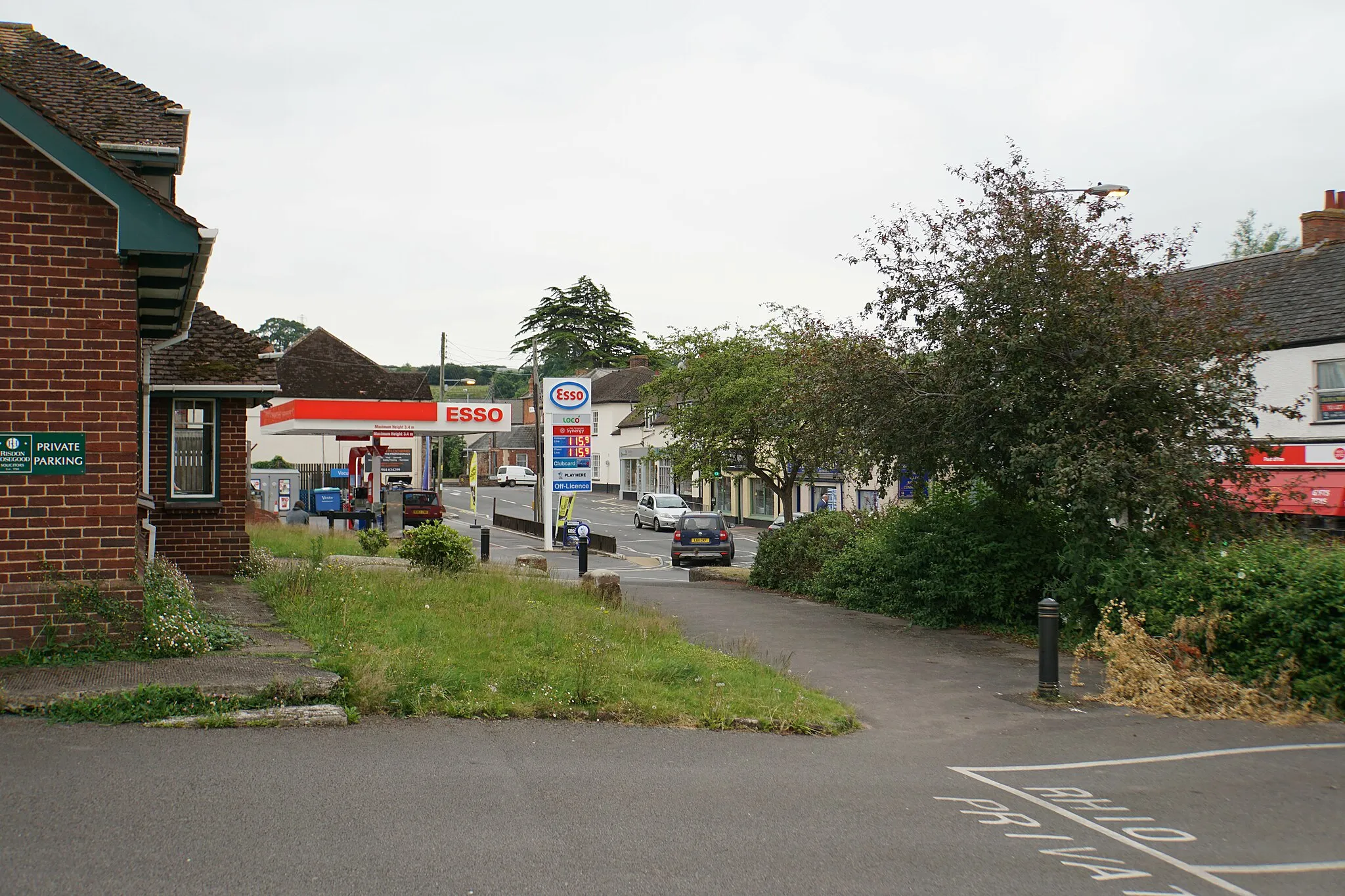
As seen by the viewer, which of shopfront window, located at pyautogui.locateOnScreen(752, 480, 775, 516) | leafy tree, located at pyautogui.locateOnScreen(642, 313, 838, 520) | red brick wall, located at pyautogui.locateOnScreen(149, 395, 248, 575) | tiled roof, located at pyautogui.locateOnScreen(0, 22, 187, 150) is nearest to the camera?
tiled roof, located at pyautogui.locateOnScreen(0, 22, 187, 150)

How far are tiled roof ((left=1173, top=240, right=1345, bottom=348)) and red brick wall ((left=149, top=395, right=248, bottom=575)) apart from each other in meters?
18.2

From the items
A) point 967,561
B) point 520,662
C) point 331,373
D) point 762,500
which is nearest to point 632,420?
point 762,500

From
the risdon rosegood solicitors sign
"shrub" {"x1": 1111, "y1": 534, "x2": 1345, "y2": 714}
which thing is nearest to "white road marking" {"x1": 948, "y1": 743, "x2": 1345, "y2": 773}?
"shrub" {"x1": 1111, "y1": 534, "x2": 1345, "y2": 714}

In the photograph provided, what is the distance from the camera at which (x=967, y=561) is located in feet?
53.5

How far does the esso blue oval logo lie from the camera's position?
1411 inches

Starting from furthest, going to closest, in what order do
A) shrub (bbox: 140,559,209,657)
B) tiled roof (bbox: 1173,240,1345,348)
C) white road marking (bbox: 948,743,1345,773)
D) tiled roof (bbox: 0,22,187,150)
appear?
tiled roof (bbox: 1173,240,1345,348)
tiled roof (bbox: 0,22,187,150)
shrub (bbox: 140,559,209,657)
white road marking (bbox: 948,743,1345,773)

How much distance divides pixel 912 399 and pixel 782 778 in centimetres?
896

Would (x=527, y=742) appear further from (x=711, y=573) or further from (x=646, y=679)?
(x=711, y=573)

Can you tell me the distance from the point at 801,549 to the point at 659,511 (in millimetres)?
30092

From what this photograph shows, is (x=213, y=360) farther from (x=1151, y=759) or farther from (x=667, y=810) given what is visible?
(x=1151, y=759)

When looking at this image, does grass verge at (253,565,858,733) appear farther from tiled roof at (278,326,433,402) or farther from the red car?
tiled roof at (278,326,433,402)

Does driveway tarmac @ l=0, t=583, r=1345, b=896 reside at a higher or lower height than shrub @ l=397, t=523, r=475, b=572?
lower

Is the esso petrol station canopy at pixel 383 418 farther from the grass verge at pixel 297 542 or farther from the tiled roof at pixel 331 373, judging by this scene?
the tiled roof at pixel 331 373

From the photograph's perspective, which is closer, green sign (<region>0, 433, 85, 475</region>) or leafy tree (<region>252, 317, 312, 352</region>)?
green sign (<region>0, 433, 85, 475</region>)
